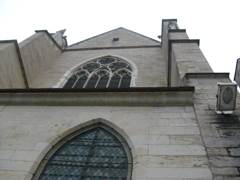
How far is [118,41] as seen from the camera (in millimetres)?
12922

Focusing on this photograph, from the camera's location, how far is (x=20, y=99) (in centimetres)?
482

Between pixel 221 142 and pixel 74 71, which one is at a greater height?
pixel 74 71

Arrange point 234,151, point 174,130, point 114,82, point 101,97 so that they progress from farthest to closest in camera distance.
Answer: point 114,82 < point 101,97 < point 174,130 < point 234,151

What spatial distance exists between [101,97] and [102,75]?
174 inches

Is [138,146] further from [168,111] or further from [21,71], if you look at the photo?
[21,71]

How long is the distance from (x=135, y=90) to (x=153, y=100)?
40cm

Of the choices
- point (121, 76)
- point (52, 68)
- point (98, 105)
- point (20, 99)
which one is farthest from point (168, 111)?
point (52, 68)

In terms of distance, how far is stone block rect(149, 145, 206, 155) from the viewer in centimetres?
323

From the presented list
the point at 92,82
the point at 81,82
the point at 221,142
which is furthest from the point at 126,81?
the point at 221,142

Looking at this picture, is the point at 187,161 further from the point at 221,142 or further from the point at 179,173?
the point at 221,142

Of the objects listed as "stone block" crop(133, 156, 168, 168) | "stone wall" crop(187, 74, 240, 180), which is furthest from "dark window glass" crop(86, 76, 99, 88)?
"stone block" crop(133, 156, 168, 168)

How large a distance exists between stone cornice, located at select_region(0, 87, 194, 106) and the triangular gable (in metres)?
7.95

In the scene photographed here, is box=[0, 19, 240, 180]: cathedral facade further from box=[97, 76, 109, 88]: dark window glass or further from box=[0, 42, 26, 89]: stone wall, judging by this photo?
box=[97, 76, 109, 88]: dark window glass

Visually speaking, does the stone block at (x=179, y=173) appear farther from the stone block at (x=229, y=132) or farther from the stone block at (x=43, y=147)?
the stone block at (x=43, y=147)
